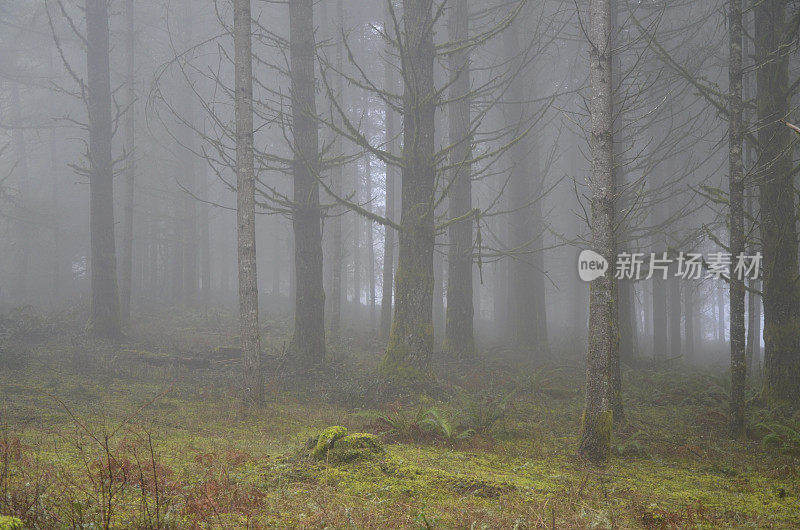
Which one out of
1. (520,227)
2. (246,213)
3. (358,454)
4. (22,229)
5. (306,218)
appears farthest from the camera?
(22,229)

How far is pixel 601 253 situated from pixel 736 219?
111 inches

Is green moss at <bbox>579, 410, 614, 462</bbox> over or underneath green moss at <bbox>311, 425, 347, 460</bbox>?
underneath

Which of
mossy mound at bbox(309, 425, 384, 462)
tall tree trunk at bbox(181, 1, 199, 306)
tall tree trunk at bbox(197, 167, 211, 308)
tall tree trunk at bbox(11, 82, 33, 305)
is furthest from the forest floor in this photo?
tall tree trunk at bbox(11, 82, 33, 305)

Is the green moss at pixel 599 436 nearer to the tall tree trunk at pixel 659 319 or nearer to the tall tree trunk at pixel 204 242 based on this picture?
the tall tree trunk at pixel 659 319

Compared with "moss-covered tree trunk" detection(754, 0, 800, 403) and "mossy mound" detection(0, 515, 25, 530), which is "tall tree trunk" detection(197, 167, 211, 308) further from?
"mossy mound" detection(0, 515, 25, 530)

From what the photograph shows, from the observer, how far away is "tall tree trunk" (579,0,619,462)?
6.17 m

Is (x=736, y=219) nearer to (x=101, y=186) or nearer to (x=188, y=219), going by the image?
(x=101, y=186)

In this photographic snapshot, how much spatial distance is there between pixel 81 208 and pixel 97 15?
1832 centimetres

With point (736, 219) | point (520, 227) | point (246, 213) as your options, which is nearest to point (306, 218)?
point (246, 213)

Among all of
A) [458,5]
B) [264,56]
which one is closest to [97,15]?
[458,5]

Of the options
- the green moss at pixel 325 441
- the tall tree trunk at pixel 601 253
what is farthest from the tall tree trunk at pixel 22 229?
the tall tree trunk at pixel 601 253

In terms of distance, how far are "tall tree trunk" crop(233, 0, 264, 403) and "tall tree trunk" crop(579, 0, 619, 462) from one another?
5.46m

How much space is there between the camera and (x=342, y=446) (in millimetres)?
5363

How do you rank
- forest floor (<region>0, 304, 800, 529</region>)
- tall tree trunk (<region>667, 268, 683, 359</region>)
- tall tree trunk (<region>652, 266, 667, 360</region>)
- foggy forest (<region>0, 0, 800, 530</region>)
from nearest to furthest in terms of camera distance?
forest floor (<region>0, 304, 800, 529</region>) → foggy forest (<region>0, 0, 800, 530</region>) → tall tree trunk (<region>652, 266, 667, 360</region>) → tall tree trunk (<region>667, 268, 683, 359</region>)
